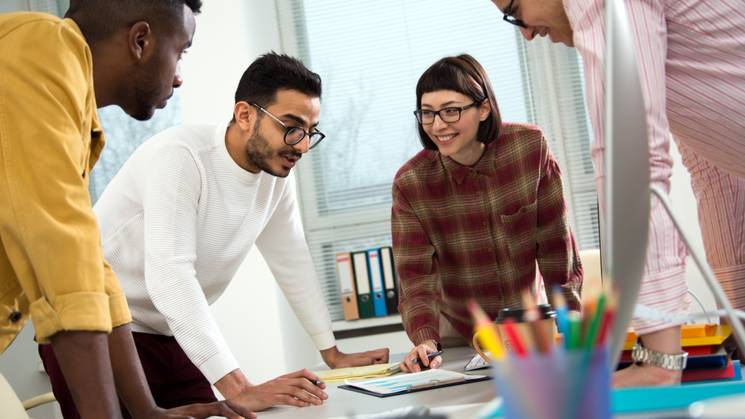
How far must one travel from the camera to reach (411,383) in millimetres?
1576

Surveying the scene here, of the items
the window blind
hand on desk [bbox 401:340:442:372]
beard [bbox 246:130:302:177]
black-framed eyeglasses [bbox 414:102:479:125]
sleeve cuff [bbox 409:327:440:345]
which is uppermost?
the window blind

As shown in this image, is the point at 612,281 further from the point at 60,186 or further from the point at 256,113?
the point at 256,113

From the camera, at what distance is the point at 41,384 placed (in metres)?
4.18

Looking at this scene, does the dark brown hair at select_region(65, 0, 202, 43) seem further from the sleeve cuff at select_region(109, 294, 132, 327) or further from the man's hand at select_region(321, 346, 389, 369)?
the man's hand at select_region(321, 346, 389, 369)

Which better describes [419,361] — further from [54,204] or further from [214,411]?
[54,204]

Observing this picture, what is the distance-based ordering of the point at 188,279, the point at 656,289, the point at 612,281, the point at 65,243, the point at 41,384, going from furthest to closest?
the point at 41,384 → the point at 188,279 → the point at 65,243 → the point at 656,289 → the point at 612,281

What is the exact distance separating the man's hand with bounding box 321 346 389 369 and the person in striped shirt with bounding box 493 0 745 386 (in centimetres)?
101

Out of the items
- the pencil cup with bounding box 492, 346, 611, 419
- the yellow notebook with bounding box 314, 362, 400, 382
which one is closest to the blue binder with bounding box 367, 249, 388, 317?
the yellow notebook with bounding box 314, 362, 400, 382

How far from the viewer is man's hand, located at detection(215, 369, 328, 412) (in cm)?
159

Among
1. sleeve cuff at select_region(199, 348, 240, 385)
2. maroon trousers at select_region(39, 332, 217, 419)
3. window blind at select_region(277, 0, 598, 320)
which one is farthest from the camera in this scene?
window blind at select_region(277, 0, 598, 320)

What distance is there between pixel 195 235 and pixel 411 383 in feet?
2.67

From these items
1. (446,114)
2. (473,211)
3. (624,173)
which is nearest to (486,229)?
(473,211)

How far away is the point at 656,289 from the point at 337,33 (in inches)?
151

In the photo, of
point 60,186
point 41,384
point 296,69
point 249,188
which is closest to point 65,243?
point 60,186
